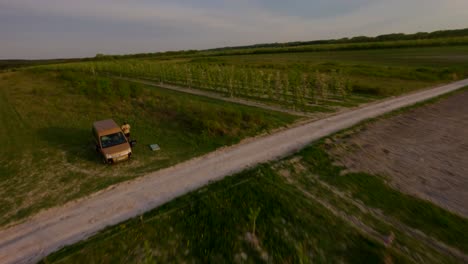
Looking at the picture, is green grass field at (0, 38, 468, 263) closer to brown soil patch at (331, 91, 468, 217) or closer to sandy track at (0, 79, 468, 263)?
sandy track at (0, 79, 468, 263)

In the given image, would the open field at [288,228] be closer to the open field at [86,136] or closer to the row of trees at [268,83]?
the open field at [86,136]

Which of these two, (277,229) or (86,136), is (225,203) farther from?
(86,136)


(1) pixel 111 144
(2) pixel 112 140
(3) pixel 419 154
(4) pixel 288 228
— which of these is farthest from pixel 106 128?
(3) pixel 419 154

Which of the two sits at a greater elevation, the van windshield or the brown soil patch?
the van windshield

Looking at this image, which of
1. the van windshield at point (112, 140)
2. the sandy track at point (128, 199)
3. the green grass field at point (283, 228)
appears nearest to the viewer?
the green grass field at point (283, 228)

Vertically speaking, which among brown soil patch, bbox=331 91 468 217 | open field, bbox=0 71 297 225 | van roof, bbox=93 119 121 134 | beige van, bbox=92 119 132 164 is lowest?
brown soil patch, bbox=331 91 468 217

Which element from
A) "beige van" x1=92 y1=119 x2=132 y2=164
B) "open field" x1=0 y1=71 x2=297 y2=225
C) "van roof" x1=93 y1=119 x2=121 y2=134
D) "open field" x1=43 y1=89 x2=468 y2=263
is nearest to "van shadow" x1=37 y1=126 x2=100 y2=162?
"open field" x1=0 y1=71 x2=297 y2=225

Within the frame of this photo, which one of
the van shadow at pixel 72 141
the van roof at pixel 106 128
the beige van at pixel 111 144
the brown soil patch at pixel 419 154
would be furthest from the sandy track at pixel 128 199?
the van shadow at pixel 72 141
